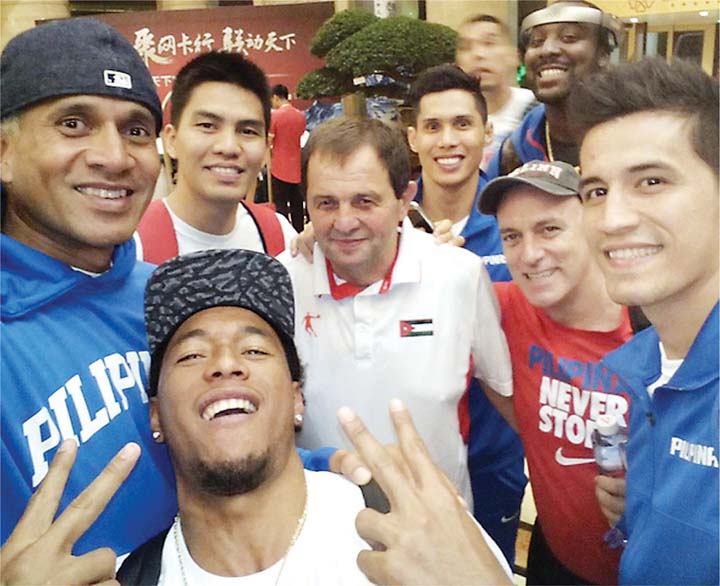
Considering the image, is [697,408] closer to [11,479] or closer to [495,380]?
[495,380]

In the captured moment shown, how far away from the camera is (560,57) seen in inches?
110

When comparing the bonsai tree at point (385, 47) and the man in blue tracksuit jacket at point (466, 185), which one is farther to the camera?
the bonsai tree at point (385, 47)

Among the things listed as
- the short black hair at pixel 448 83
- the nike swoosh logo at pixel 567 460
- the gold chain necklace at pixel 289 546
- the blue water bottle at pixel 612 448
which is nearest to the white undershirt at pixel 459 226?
the short black hair at pixel 448 83

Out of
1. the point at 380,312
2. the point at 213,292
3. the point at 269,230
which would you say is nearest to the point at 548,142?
the point at 269,230

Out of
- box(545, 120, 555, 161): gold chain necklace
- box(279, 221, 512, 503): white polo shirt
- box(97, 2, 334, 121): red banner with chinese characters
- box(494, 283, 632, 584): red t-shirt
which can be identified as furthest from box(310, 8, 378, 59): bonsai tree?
box(494, 283, 632, 584): red t-shirt

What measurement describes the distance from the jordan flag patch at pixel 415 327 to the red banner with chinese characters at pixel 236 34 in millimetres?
6494

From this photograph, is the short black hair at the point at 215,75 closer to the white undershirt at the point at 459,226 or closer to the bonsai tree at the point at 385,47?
the white undershirt at the point at 459,226

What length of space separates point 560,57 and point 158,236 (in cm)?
181

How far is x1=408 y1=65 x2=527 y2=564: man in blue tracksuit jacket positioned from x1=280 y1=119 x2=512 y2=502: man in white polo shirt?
0.40 m

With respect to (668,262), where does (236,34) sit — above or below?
above

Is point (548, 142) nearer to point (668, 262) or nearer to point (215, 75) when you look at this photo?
point (215, 75)

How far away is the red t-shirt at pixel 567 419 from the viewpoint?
1.76 metres

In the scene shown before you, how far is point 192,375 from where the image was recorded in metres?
1.47

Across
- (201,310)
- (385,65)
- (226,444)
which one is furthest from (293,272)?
(385,65)
